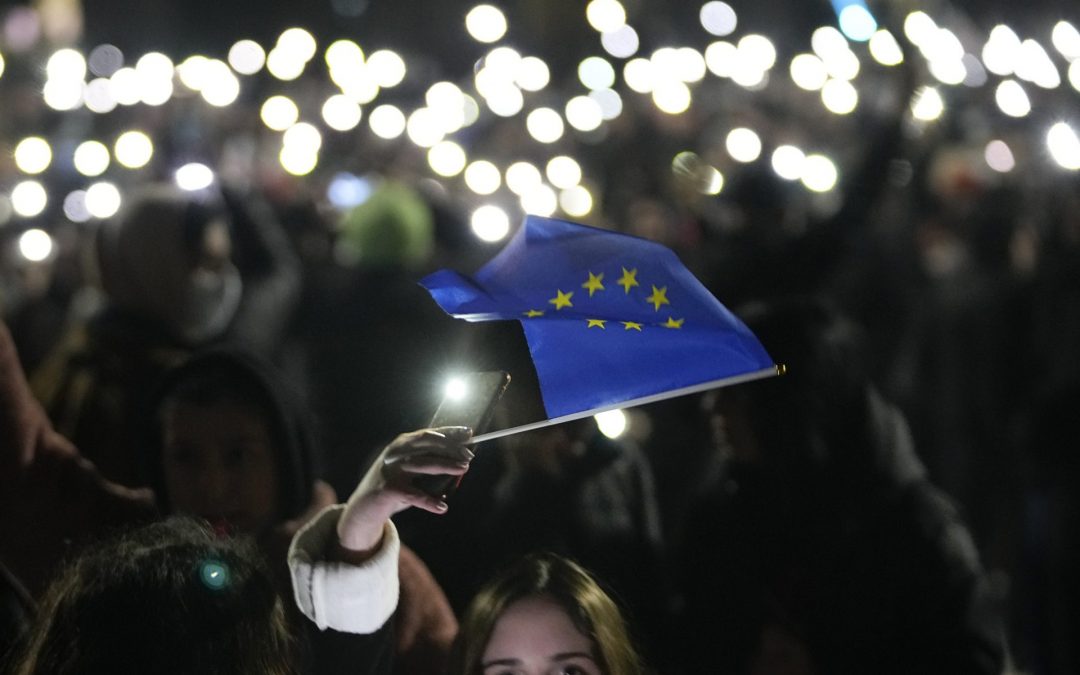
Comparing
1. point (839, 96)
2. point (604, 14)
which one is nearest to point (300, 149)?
point (604, 14)

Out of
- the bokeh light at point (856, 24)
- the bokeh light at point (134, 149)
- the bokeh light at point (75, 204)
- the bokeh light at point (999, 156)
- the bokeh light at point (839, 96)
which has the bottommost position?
the bokeh light at point (75, 204)

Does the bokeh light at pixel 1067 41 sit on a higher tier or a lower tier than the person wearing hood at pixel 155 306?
higher

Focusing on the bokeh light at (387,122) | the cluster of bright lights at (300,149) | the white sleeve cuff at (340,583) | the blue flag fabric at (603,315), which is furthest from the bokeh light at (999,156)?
the white sleeve cuff at (340,583)

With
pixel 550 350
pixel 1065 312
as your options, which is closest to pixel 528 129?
pixel 1065 312

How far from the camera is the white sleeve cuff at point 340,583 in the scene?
226cm

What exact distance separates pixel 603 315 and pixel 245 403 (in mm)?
769

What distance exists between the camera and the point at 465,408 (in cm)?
235

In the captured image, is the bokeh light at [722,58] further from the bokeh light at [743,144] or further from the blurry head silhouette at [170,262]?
the blurry head silhouette at [170,262]

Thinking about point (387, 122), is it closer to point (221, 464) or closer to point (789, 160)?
point (789, 160)

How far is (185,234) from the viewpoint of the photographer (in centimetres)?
376

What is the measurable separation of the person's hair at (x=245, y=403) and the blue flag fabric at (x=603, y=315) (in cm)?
46

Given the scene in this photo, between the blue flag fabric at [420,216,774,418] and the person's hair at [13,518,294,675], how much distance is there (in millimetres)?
634

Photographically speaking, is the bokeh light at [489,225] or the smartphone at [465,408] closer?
the smartphone at [465,408]

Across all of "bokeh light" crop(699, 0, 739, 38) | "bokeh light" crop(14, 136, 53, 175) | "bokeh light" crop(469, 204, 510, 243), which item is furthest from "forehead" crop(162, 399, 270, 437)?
"bokeh light" crop(699, 0, 739, 38)
